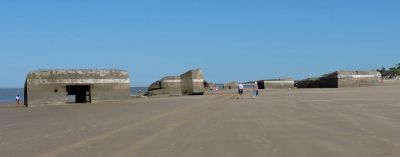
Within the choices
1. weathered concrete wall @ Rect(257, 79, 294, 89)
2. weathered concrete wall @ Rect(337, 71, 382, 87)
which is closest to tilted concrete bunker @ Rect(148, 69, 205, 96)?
weathered concrete wall @ Rect(337, 71, 382, 87)

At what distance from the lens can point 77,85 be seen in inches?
1510

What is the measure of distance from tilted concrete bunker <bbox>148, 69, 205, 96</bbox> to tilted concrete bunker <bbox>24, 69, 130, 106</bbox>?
1069 centimetres

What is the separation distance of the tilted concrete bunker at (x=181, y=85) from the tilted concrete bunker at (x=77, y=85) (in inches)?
A: 421

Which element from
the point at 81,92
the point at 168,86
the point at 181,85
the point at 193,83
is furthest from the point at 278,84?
the point at 81,92

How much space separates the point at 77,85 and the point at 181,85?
14903 mm

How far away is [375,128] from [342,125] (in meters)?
1.10

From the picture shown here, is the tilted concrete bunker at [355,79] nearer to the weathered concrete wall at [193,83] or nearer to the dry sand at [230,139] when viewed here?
the weathered concrete wall at [193,83]

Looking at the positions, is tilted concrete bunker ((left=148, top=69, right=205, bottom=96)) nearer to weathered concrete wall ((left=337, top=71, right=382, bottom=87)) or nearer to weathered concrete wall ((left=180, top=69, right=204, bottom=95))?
weathered concrete wall ((left=180, top=69, right=204, bottom=95))

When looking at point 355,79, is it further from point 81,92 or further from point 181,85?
point 81,92

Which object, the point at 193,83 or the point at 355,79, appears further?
the point at 355,79

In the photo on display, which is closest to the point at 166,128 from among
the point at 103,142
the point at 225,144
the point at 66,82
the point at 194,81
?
the point at 103,142

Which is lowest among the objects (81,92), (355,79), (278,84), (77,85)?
(81,92)

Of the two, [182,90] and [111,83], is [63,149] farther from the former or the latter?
[182,90]

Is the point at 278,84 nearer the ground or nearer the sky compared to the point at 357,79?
nearer the sky
